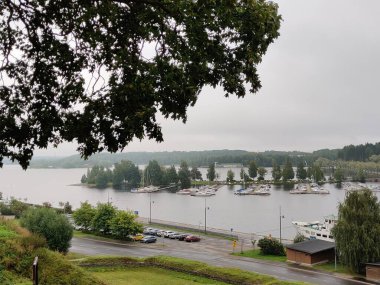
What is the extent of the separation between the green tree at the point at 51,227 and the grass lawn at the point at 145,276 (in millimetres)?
6346

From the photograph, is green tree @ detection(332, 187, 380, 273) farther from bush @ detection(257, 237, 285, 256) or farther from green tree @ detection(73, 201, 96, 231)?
green tree @ detection(73, 201, 96, 231)

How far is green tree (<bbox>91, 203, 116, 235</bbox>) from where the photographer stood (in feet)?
162

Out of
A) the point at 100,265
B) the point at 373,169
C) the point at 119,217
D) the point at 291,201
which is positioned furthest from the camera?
the point at 373,169

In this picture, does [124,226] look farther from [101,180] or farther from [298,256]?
[101,180]

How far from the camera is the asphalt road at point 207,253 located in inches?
1217

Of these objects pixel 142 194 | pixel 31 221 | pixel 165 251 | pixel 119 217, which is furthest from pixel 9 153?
pixel 142 194

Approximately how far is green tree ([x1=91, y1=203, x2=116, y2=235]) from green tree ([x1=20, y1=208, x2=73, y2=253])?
14.3 metres

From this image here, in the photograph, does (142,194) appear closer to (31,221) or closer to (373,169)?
(31,221)

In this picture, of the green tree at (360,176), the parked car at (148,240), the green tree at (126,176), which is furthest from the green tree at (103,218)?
the green tree at (360,176)

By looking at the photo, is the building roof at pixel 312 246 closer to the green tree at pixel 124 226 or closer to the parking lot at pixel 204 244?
the parking lot at pixel 204 244

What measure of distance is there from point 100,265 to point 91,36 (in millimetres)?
23891

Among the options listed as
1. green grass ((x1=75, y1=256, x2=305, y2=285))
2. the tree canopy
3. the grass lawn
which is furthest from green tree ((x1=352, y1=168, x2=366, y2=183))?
the tree canopy

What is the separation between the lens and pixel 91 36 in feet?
27.2

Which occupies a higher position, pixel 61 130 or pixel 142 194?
pixel 61 130
